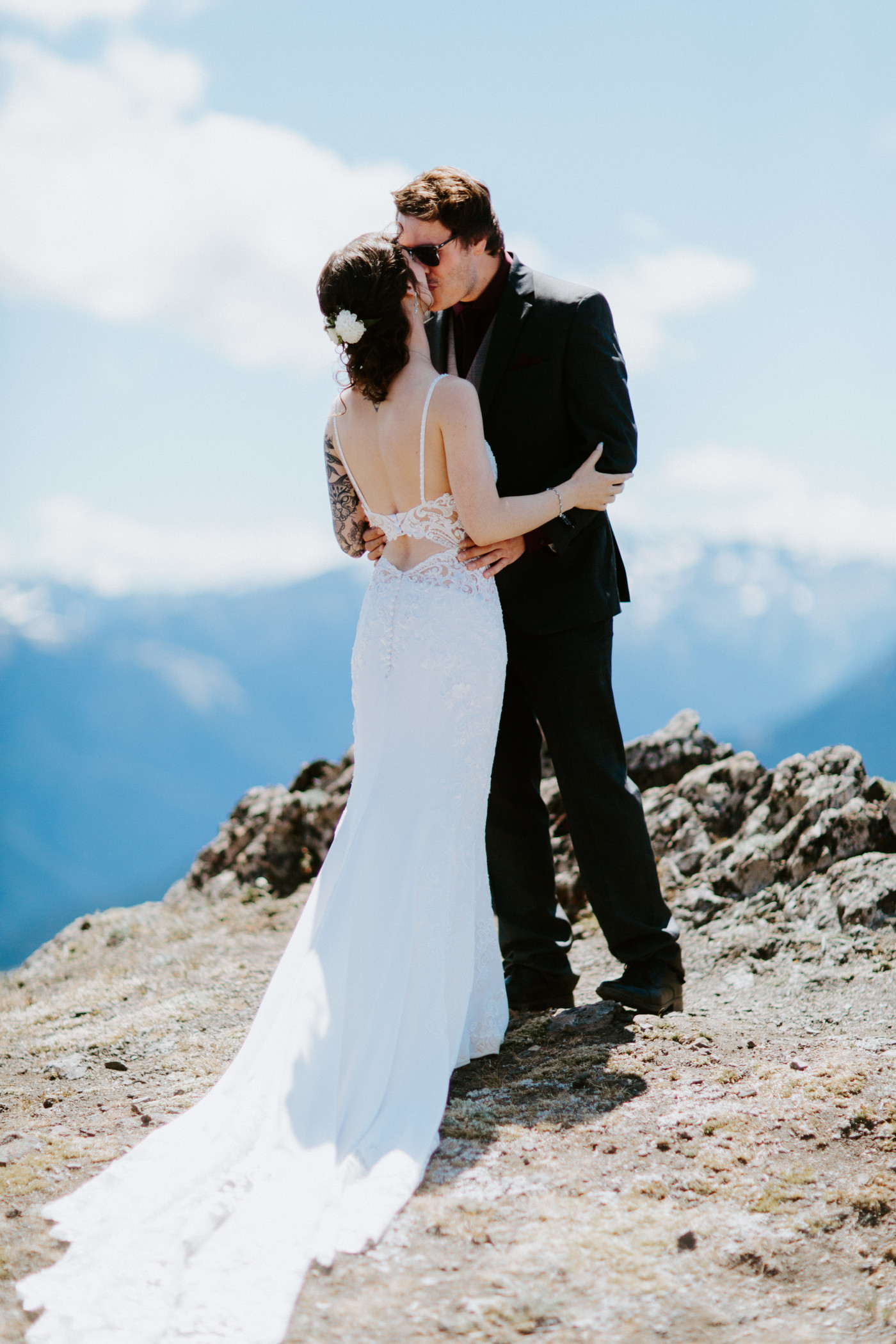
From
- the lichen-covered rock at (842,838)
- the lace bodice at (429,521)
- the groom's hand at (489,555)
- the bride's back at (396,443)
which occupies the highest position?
the bride's back at (396,443)

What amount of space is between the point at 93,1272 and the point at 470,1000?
64.9 inches

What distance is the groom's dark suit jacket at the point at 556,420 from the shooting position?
3.92 metres

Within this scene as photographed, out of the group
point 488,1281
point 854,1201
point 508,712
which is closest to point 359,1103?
point 488,1281

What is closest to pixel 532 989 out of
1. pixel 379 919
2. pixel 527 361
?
pixel 379 919

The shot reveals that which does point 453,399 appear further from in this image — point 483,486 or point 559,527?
point 559,527

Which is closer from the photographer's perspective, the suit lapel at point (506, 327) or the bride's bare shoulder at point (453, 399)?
the bride's bare shoulder at point (453, 399)

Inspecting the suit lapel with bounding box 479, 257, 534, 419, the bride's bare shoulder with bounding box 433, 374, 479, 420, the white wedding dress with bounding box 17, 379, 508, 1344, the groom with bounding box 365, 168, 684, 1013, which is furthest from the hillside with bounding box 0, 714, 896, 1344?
the suit lapel with bounding box 479, 257, 534, 419

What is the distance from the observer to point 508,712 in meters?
4.39

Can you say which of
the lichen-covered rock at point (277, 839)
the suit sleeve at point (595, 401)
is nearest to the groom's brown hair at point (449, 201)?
the suit sleeve at point (595, 401)

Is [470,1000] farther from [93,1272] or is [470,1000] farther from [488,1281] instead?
[93,1272]

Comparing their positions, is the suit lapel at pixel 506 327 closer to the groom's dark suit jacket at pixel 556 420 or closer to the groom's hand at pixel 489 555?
the groom's dark suit jacket at pixel 556 420

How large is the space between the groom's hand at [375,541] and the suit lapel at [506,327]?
69 cm

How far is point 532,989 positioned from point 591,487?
6.75 ft

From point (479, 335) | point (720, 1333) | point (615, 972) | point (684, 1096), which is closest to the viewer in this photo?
point (720, 1333)
